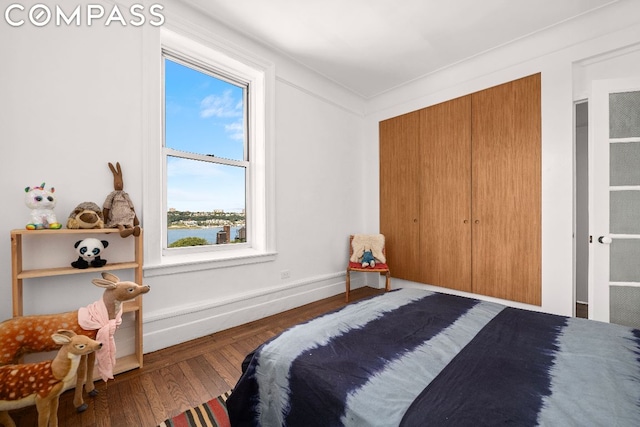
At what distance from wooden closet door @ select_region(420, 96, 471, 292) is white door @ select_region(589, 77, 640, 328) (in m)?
1.03

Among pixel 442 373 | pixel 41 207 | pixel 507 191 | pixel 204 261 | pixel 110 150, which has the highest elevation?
pixel 110 150

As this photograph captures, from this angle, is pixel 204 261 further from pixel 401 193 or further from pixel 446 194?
pixel 446 194

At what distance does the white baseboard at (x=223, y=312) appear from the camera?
2.19 m

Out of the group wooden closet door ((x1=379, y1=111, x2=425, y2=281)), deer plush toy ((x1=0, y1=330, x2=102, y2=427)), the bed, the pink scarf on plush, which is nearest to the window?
the pink scarf on plush

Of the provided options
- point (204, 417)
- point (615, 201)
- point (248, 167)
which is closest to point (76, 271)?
point (204, 417)

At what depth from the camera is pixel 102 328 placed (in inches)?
60.6

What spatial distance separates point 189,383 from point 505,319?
74.8 inches

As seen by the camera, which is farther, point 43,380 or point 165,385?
point 165,385

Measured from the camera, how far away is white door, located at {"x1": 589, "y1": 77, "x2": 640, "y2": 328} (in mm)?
2191

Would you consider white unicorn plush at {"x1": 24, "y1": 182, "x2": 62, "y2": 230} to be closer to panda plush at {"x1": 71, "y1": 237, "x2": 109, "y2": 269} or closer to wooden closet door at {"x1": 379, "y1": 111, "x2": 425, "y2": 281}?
panda plush at {"x1": 71, "y1": 237, "x2": 109, "y2": 269}

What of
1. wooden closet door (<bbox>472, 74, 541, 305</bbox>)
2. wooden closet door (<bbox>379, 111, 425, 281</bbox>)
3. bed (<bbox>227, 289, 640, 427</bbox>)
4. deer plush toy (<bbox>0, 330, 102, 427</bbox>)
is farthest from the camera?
wooden closet door (<bbox>379, 111, 425, 281</bbox>)

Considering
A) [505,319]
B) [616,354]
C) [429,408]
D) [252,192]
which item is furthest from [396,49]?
[429,408]

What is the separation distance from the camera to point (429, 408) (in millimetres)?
799

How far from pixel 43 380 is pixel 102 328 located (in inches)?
13.3
